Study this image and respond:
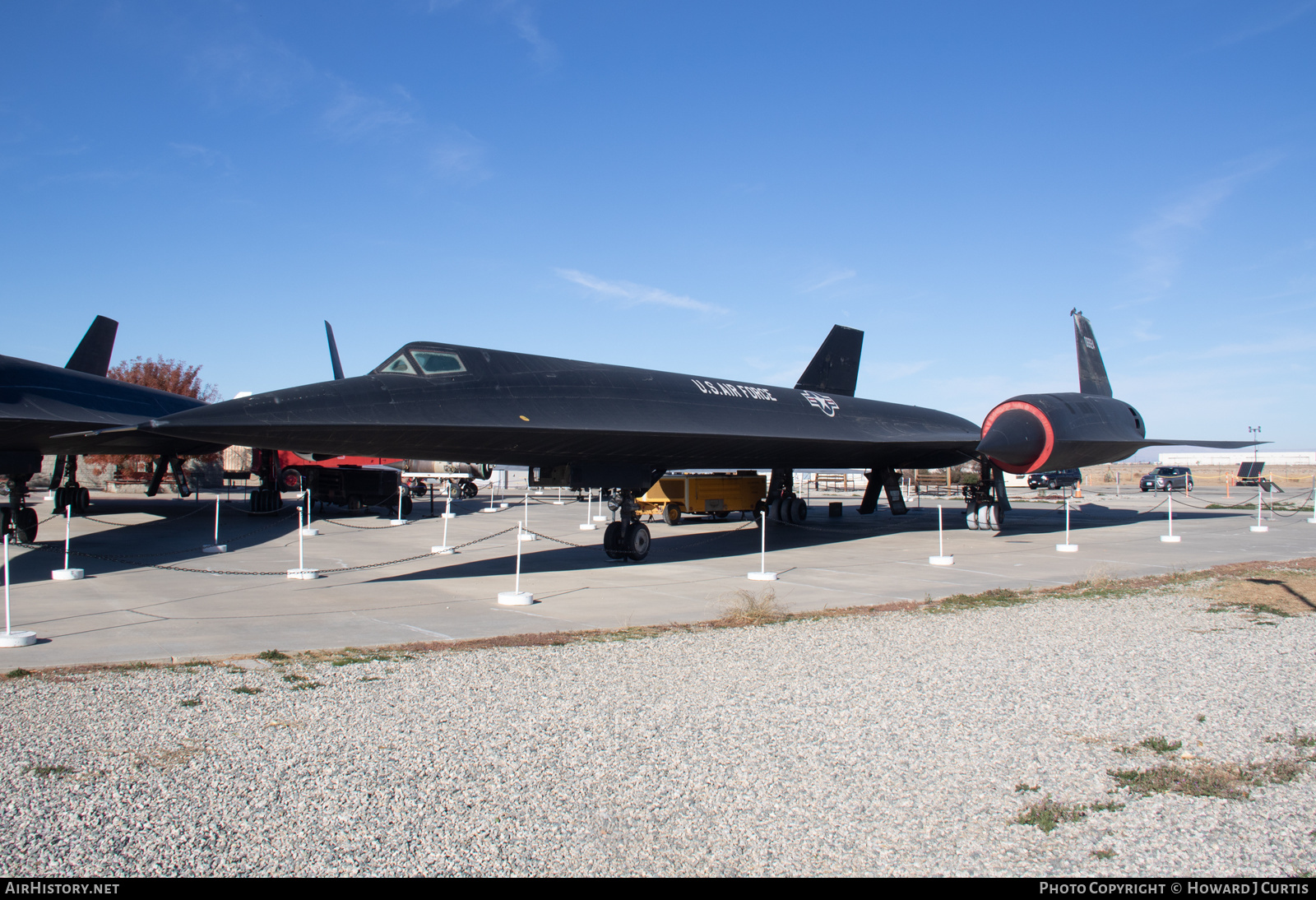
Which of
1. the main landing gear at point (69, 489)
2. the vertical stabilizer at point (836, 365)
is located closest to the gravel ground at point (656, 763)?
the vertical stabilizer at point (836, 365)

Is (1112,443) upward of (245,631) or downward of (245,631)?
upward

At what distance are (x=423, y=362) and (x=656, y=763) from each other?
7.78 m

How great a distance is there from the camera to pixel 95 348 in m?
19.3

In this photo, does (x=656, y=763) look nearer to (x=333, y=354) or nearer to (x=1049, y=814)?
(x=1049, y=814)

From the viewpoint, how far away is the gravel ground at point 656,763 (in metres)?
3.10

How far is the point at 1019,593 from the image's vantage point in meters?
10.0

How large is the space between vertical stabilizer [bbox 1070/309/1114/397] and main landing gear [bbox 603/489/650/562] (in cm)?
1304

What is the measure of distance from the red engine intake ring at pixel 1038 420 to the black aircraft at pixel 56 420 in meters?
14.6

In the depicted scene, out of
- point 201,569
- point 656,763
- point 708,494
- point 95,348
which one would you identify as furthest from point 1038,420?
point 95,348

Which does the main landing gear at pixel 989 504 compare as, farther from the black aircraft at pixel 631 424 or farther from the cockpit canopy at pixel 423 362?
the cockpit canopy at pixel 423 362

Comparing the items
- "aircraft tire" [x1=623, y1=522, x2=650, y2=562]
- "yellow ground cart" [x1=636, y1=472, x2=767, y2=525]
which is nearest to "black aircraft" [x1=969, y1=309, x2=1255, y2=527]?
"aircraft tire" [x1=623, y1=522, x2=650, y2=562]
